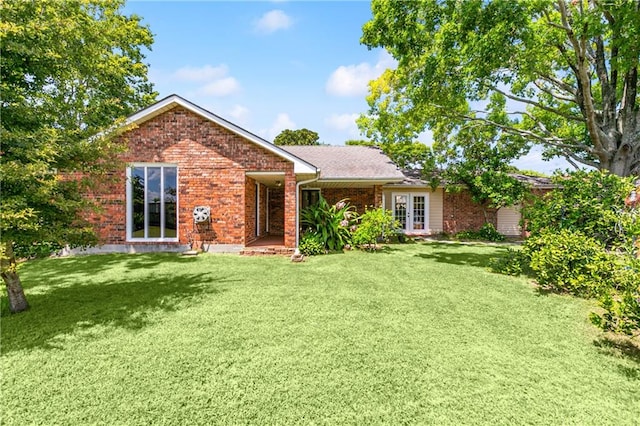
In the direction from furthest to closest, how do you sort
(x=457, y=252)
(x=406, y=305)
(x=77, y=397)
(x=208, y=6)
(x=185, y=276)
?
(x=457, y=252) → (x=208, y=6) → (x=185, y=276) → (x=406, y=305) → (x=77, y=397)

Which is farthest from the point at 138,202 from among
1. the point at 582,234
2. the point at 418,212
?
→ the point at 418,212

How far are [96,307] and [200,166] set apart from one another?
5.85m

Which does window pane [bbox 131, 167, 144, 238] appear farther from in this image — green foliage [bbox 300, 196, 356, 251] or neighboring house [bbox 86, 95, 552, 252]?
green foliage [bbox 300, 196, 356, 251]

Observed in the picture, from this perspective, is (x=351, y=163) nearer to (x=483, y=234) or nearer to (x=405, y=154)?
(x=405, y=154)

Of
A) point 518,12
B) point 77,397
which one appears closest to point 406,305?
point 77,397

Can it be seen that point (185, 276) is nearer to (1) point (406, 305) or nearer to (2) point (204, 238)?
(2) point (204, 238)

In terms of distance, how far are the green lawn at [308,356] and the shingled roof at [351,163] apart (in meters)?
6.48

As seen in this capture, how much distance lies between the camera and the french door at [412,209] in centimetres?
1689

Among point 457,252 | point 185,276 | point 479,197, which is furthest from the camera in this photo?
point 479,197

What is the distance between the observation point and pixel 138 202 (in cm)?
984

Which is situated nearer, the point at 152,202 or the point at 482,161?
the point at 152,202

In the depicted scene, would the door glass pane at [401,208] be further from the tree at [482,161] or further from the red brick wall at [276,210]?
the red brick wall at [276,210]

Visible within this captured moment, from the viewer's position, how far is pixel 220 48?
9.58 meters

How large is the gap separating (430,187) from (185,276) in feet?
45.9
